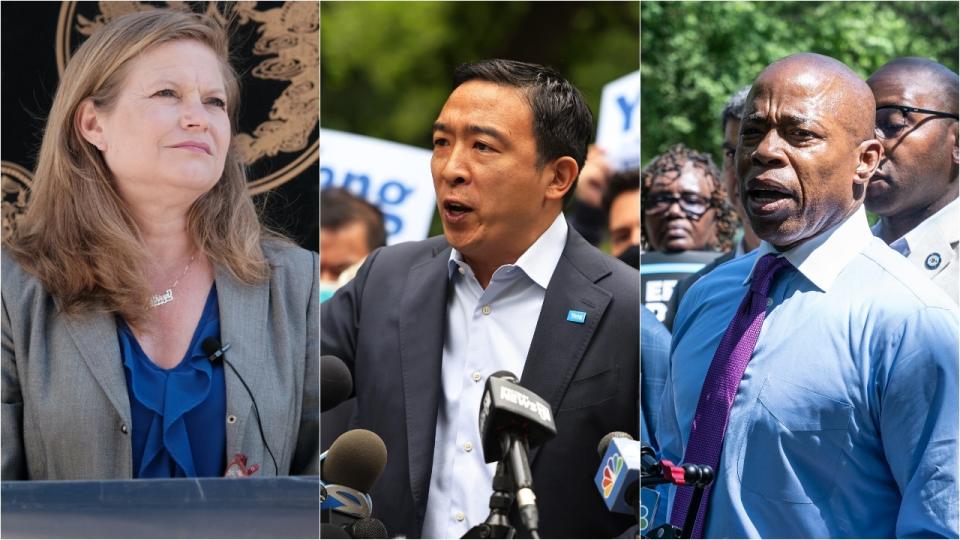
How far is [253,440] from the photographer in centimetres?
661

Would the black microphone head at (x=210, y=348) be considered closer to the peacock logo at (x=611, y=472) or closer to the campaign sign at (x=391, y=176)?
the campaign sign at (x=391, y=176)

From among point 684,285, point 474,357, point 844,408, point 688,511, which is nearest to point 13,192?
point 474,357

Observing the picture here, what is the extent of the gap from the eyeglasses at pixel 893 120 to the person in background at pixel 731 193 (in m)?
0.67

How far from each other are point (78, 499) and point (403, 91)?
2.55m

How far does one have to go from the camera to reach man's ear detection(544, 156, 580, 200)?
6.56m

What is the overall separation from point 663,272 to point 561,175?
76 cm

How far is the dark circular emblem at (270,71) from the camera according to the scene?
6.74 m

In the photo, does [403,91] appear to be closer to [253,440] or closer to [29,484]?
[253,440]

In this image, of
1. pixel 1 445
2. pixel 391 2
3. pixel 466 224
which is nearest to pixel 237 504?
pixel 1 445

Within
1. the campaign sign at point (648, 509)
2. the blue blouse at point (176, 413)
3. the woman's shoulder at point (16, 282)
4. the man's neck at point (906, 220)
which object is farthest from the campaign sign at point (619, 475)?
the woman's shoulder at point (16, 282)

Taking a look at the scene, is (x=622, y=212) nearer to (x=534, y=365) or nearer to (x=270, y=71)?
(x=534, y=365)

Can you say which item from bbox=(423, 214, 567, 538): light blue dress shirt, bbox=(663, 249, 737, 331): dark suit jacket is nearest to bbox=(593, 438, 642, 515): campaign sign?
bbox=(423, 214, 567, 538): light blue dress shirt

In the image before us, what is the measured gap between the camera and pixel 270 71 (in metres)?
6.80

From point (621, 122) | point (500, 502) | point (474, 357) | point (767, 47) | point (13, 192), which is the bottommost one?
point (500, 502)
